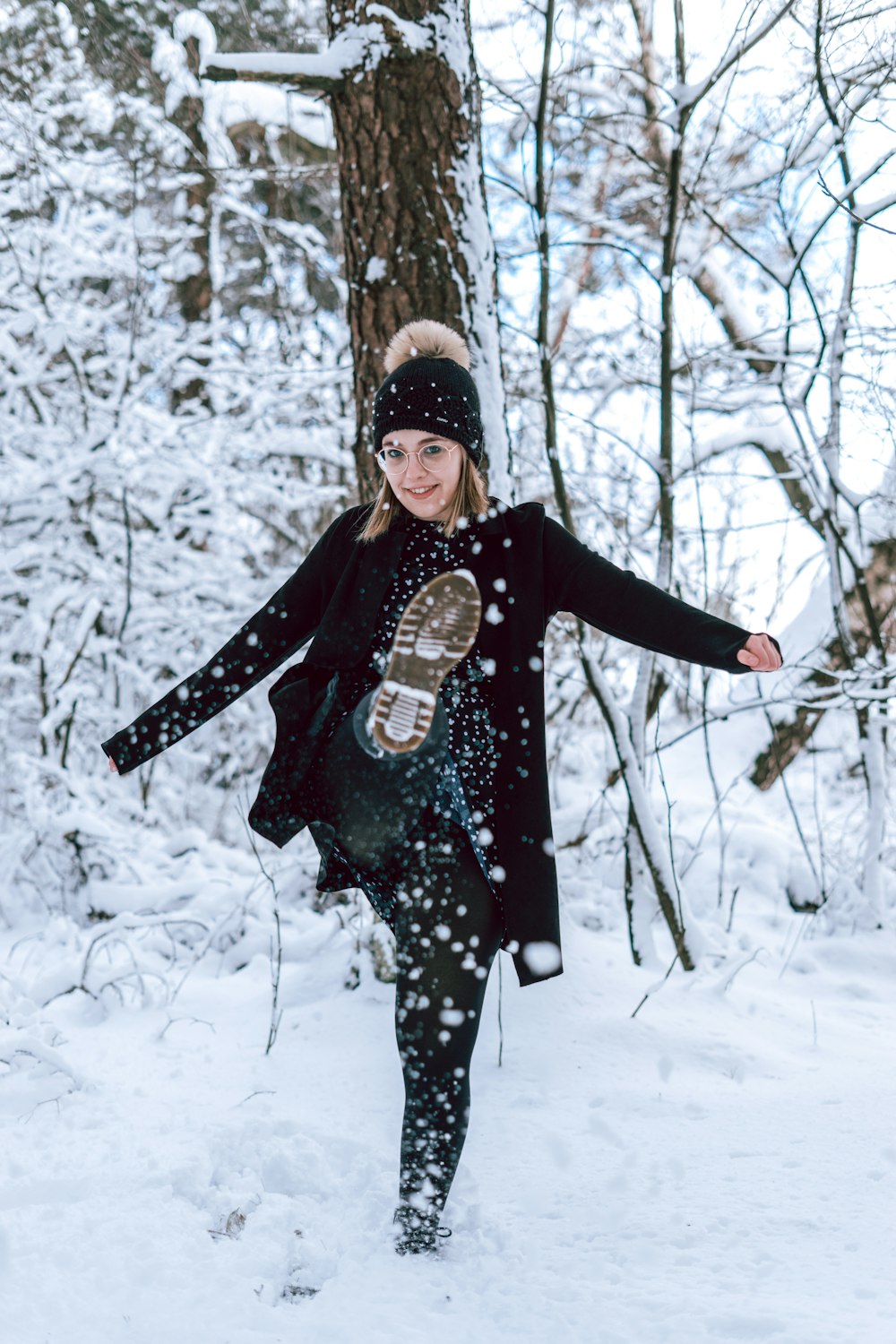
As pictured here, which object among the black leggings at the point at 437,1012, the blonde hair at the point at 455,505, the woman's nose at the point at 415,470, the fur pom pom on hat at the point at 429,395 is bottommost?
the black leggings at the point at 437,1012

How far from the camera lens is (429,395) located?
1747mm

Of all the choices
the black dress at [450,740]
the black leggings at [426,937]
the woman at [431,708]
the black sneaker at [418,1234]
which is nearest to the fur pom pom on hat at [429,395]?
the woman at [431,708]

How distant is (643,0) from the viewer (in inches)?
155

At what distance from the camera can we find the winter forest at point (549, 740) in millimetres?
1665

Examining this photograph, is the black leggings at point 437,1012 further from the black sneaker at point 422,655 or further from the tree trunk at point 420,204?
the tree trunk at point 420,204

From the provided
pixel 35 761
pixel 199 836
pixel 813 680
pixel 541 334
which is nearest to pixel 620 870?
pixel 813 680

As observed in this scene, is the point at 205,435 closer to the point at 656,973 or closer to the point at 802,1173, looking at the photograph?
the point at 656,973

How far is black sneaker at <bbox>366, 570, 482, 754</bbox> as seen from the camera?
5.38 feet

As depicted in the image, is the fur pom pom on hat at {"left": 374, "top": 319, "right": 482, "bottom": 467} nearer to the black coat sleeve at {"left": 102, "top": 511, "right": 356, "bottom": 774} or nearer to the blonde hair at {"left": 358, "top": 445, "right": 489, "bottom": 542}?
the blonde hair at {"left": 358, "top": 445, "right": 489, "bottom": 542}

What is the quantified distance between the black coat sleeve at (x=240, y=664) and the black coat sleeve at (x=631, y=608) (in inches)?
18.1

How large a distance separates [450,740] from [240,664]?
47 centimetres

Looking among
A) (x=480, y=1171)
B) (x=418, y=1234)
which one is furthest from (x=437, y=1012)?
(x=480, y=1171)

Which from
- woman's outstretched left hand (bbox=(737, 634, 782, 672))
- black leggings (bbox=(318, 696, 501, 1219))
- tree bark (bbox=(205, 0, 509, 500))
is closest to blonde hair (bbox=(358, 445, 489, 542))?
black leggings (bbox=(318, 696, 501, 1219))

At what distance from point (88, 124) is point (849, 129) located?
4811 millimetres
